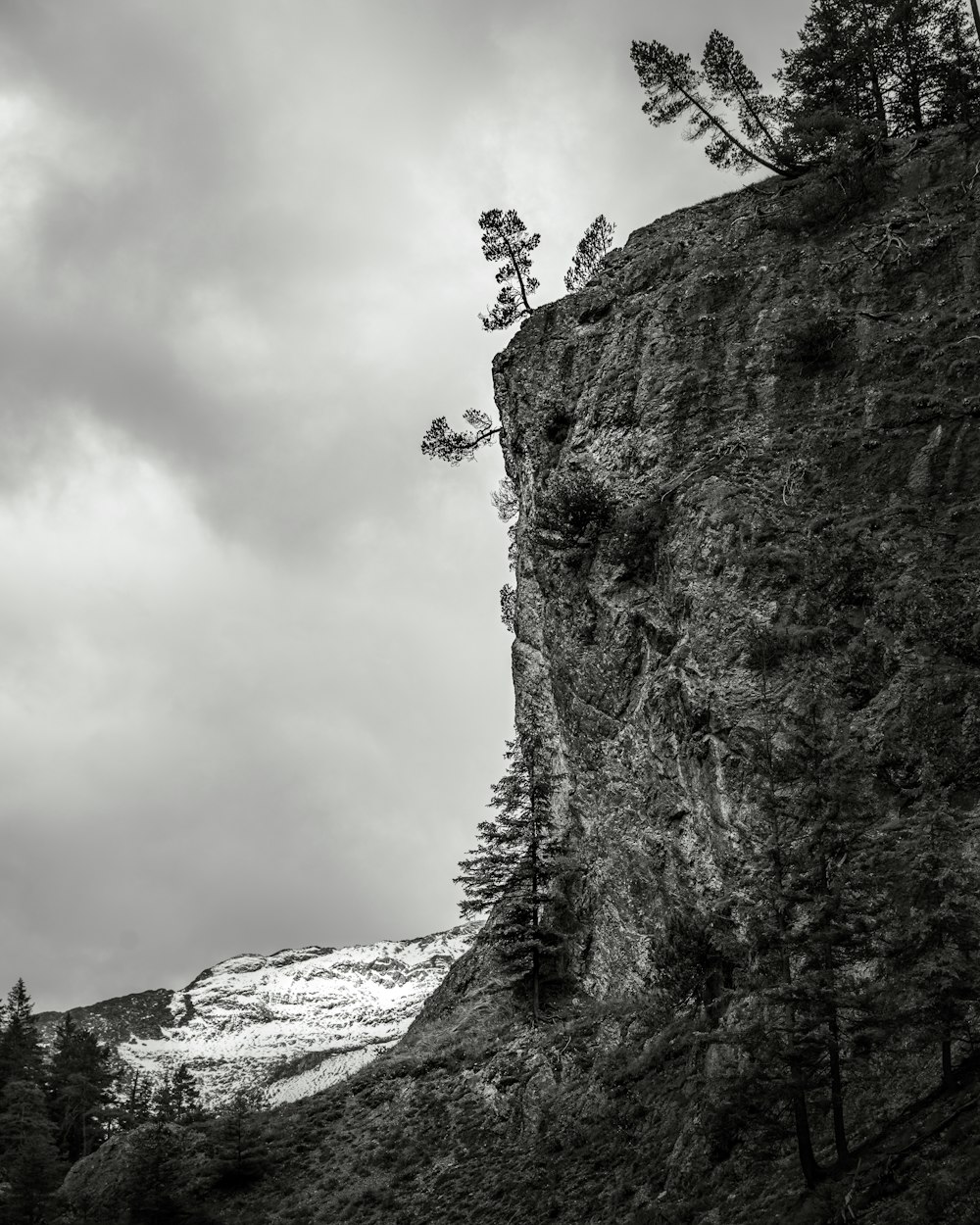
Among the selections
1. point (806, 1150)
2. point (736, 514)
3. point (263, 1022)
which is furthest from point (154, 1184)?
point (263, 1022)

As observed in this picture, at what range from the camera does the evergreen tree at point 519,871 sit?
36.8 m

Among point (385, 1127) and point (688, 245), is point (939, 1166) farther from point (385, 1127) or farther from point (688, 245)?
point (688, 245)

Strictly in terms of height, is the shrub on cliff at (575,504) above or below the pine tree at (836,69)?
below

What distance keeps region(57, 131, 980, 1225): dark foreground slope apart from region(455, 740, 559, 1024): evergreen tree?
0.90 meters

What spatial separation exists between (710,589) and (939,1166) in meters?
17.7

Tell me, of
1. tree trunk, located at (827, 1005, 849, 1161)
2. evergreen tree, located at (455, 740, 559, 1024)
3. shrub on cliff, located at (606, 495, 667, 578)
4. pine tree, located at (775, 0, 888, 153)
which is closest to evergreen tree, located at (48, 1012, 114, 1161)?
evergreen tree, located at (455, 740, 559, 1024)

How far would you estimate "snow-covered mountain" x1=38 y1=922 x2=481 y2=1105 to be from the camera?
123m

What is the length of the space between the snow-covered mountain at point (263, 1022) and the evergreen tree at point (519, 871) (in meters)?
74.3

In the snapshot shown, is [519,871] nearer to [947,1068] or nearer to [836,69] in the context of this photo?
[947,1068]

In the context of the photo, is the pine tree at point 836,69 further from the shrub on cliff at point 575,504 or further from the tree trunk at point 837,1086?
the tree trunk at point 837,1086

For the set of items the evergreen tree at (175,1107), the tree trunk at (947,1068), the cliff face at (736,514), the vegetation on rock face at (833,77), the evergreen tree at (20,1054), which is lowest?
the tree trunk at (947,1068)

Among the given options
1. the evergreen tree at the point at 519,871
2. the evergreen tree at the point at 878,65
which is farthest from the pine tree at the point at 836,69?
Result: the evergreen tree at the point at 519,871

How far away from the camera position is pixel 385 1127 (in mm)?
34094

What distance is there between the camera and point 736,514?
100 feet
